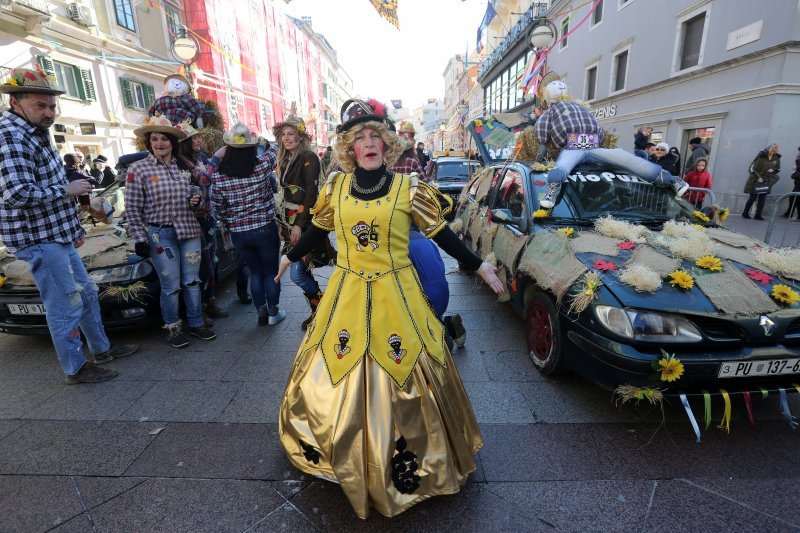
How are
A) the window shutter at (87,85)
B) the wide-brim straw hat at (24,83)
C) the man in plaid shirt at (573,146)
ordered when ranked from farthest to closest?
1. the window shutter at (87,85)
2. the man in plaid shirt at (573,146)
3. the wide-brim straw hat at (24,83)

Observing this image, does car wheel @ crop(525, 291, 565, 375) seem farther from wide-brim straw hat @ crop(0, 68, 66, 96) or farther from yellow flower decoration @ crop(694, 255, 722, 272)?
wide-brim straw hat @ crop(0, 68, 66, 96)

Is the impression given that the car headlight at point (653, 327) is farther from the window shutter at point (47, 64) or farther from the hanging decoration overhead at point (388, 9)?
the window shutter at point (47, 64)

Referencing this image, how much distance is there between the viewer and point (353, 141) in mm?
2244

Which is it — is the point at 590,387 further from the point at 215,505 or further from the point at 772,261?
the point at 215,505

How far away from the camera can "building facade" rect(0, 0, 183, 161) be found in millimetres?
12594

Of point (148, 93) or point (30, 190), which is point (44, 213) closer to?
point (30, 190)

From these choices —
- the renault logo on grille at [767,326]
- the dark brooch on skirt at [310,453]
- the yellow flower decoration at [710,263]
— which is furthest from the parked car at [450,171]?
the dark brooch on skirt at [310,453]

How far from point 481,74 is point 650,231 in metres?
38.9

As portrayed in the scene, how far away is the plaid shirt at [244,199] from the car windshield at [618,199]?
276 cm

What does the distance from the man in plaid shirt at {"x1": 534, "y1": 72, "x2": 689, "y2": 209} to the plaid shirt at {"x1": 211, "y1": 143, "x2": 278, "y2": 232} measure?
104 inches

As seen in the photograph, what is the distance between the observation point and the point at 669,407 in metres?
2.96

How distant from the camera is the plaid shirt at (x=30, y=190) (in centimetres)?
284

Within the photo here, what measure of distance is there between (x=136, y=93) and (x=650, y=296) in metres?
21.1

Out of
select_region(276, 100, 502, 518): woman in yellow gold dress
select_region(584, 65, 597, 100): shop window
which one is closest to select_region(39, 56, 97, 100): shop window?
select_region(276, 100, 502, 518): woman in yellow gold dress
